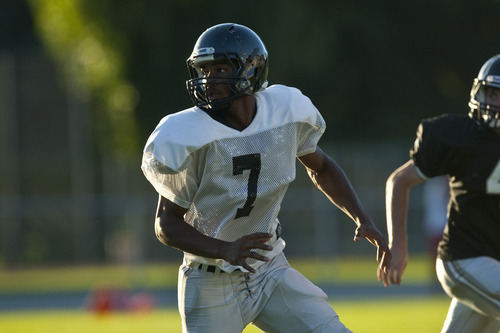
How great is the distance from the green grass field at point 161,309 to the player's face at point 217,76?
5.11 meters

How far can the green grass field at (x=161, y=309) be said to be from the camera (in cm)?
1010

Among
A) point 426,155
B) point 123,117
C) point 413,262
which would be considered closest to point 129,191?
point 123,117

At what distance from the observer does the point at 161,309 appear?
1297cm

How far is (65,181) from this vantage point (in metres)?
23.3

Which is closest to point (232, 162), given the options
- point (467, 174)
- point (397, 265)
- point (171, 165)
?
point (171, 165)

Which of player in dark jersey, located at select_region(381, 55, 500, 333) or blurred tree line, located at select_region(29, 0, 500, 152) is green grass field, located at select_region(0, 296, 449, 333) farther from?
blurred tree line, located at select_region(29, 0, 500, 152)

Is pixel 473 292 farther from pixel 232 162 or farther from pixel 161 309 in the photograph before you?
pixel 161 309

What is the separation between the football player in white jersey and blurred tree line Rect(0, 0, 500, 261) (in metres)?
13.1

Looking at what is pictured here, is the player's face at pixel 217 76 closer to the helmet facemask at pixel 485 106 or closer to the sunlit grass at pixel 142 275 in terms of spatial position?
the helmet facemask at pixel 485 106

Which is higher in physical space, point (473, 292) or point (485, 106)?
point (485, 106)

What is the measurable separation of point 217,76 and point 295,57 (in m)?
13.8

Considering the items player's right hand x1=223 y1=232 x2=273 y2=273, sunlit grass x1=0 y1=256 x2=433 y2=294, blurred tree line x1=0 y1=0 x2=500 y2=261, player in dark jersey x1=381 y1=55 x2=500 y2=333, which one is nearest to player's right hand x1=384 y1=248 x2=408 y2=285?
player in dark jersey x1=381 y1=55 x2=500 y2=333

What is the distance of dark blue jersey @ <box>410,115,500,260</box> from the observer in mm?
4816

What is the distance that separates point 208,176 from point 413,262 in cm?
1663
